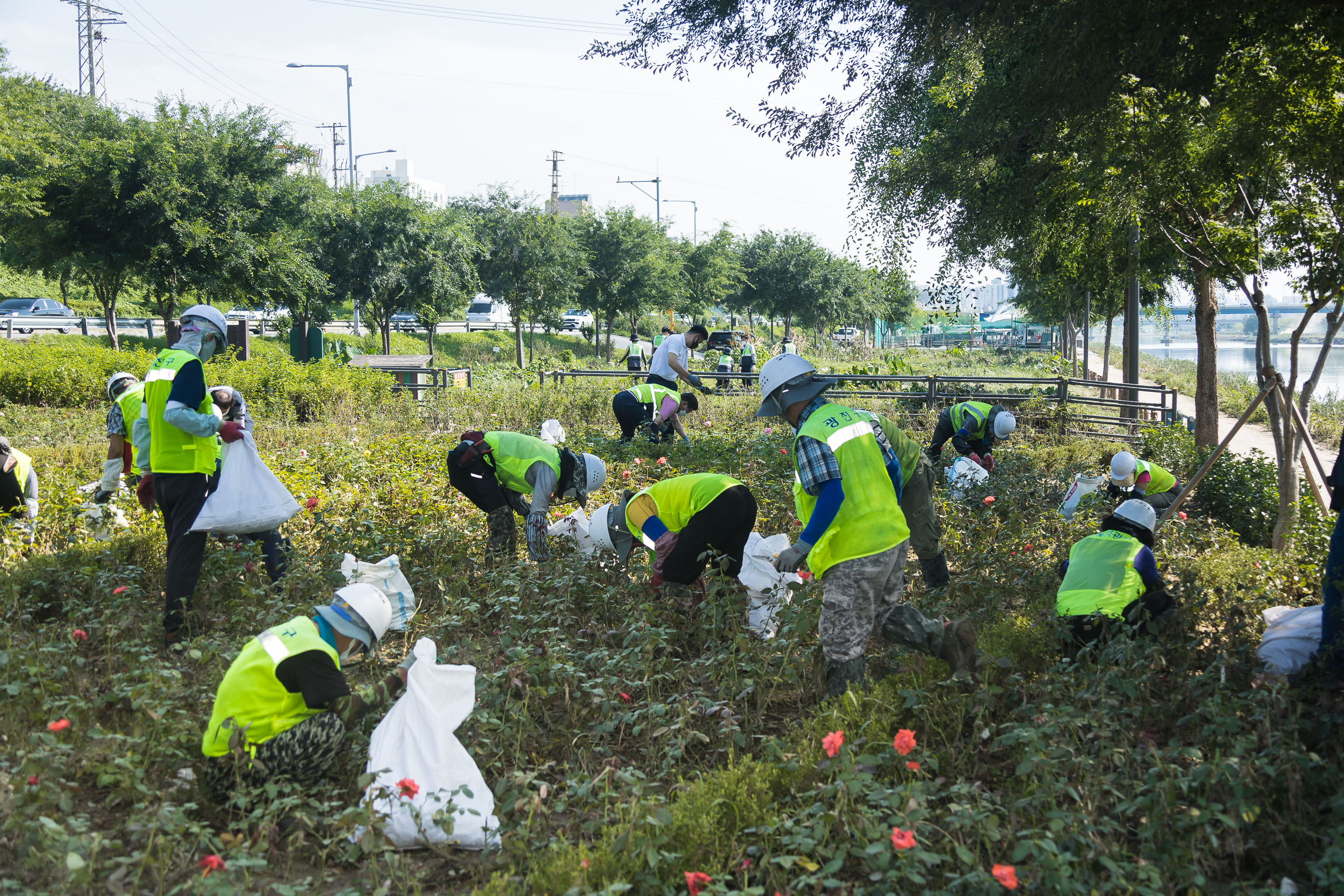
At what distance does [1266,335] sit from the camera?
20.7ft

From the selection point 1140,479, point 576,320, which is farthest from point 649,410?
point 576,320

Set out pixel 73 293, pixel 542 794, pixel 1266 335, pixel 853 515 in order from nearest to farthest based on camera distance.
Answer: pixel 542 794 → pixel 853 515 → pixel 1266 335 → pixel 73 293

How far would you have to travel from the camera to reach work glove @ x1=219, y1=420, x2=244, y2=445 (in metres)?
5.01

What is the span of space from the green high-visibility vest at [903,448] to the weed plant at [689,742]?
75 centimetres

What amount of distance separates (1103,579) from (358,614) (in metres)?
3.40

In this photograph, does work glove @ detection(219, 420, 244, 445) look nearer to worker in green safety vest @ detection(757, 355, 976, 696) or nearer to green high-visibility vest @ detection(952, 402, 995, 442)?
worker in green safety vest @ detection(757, 355, 976, 696)

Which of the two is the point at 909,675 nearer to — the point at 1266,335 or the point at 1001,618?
the point at 1001,618

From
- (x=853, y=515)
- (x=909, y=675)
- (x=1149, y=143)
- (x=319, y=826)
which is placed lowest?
(x=319, y=826)

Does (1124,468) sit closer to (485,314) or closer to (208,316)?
(208,316)

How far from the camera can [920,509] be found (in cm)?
530

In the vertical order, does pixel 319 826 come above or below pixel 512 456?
below

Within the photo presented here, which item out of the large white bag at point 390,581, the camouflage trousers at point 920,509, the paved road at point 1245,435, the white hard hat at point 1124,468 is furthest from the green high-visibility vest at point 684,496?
the paved road at point 1245,435

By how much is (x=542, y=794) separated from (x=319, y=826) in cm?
82

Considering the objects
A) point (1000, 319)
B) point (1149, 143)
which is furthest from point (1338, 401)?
point (1000, 319)
